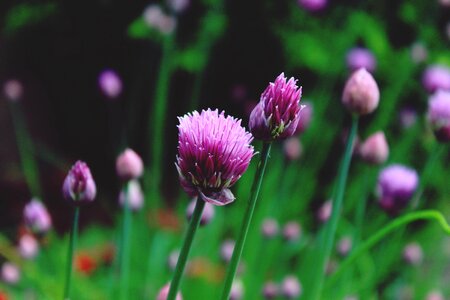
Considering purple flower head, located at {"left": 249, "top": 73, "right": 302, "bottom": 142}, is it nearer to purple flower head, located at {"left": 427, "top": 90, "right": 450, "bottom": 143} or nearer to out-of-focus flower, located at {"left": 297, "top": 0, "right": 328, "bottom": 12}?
purple flower head, located at {"left": 427, "top": 90, "right": 450, "bottom": 143}

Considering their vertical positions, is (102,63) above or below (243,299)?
above

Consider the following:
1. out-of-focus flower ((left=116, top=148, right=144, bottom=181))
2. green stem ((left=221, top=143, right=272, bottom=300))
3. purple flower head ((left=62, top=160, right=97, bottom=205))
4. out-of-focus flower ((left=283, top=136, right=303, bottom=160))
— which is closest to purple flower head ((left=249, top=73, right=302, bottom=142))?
green stem ((left=221, top=143, right=272, bottom=300))

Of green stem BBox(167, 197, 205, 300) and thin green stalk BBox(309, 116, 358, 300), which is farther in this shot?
thin green stalk BBox(309, 116, 358, 300)

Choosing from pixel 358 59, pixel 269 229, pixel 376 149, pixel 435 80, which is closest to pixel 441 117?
pixel 376 149

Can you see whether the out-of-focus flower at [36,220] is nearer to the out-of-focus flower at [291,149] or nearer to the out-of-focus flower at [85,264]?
the out-of-focus flower at [291,149]

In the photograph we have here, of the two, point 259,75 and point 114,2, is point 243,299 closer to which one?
point 259,75

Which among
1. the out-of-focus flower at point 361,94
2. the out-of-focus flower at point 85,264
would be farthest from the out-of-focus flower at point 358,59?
the out-of-focus flower at point 361,94

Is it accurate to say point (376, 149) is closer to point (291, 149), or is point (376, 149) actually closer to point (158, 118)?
point (291, 149)

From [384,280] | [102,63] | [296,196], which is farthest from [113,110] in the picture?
[384,280]
